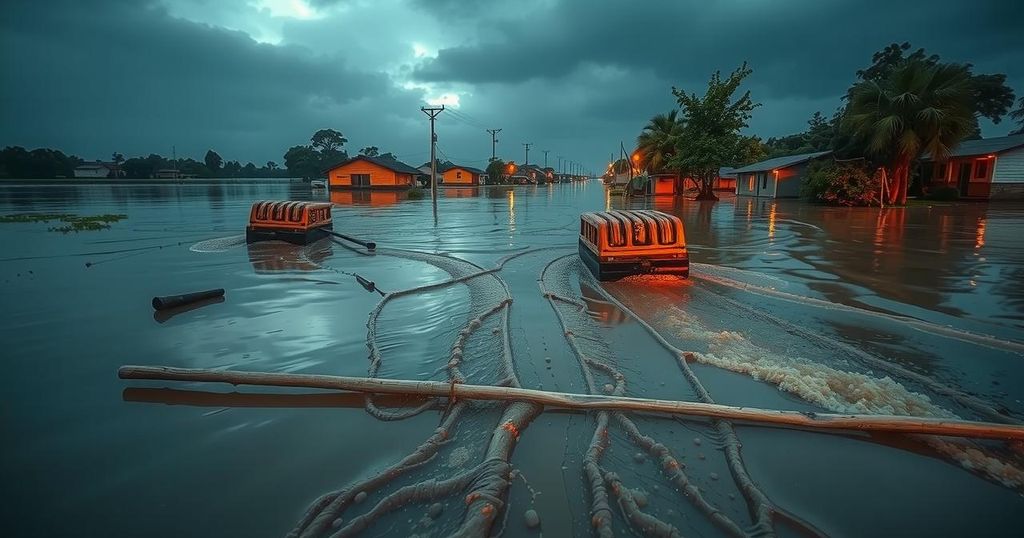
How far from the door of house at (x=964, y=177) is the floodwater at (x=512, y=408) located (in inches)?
1214

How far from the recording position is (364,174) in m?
58.7

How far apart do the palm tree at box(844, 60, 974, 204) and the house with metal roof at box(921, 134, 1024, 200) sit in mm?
3202

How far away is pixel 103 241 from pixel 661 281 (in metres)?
17.1

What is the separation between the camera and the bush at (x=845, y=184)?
28.2 m

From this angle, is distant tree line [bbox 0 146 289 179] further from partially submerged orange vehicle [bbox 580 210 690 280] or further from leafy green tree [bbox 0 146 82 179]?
partially submerged orange vehicle [bbox 580 210 690 280]

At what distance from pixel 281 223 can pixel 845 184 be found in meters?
31.2

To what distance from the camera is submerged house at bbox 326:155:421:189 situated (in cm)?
5794

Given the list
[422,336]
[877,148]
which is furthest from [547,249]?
[877,148]

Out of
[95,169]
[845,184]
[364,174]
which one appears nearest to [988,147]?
[845,184]

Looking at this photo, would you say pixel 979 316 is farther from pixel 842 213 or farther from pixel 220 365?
pixel 842 213

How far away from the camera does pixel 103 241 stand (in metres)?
14.9

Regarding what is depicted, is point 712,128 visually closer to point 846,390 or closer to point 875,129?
point 875,129

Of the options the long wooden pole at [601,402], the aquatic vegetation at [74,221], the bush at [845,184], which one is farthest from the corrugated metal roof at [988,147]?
the aquatic vegetation at [74,221]

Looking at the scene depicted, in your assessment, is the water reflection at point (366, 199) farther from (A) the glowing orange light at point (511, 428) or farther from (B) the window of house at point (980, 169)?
(B) the window of house at point (980, 169)
